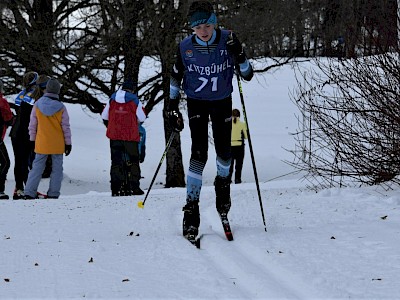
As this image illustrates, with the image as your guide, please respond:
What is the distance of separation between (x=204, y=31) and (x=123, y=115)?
200 inches

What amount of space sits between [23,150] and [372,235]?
667 cm

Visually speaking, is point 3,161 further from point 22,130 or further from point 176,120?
point 176,120

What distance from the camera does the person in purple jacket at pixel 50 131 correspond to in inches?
362

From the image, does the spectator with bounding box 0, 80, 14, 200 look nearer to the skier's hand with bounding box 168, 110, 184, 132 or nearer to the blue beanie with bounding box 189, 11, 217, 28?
the skier's hand with bounding box 168, 110, 184, 132

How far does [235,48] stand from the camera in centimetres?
518

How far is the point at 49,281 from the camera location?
3924mm

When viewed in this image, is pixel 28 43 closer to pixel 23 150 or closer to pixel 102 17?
pixel 102 17

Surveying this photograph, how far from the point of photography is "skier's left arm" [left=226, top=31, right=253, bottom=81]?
17.0 ft

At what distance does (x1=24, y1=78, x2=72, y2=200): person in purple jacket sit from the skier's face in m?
4.47

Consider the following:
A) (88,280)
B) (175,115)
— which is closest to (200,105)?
(175,115)

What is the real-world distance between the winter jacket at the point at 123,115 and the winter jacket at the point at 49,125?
3.08 ft

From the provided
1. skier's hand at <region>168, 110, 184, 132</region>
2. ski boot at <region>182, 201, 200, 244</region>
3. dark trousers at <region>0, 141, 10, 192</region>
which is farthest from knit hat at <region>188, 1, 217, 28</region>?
dark trousers at <region>0, 141, 10, 192</region>

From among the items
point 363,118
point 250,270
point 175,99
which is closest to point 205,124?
point 175,99

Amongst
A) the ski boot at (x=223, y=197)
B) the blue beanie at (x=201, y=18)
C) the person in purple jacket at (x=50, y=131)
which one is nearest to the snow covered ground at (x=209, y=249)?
the ski boot at (x=223, y=197)
